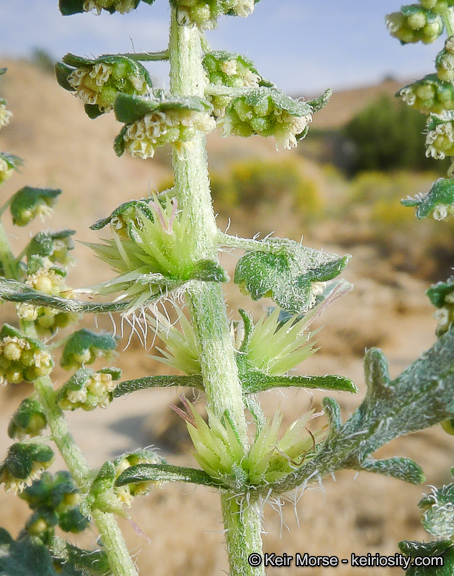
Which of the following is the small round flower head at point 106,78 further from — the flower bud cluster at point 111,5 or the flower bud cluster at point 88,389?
the flower bud cluster at point 88,389

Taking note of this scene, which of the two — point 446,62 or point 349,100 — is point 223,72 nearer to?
point 446,62

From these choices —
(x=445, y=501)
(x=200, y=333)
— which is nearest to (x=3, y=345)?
(x=200, y=333)

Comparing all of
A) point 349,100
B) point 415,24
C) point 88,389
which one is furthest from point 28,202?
point 349,100

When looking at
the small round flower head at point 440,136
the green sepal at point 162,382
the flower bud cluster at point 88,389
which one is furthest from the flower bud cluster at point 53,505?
the small round flower head at point 440,136

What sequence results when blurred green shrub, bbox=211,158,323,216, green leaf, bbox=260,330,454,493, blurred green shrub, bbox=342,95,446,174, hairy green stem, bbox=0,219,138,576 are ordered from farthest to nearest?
blurred green shrub, bbox=342,95,446,174 → blurred green shrub, bbox=211,158,323,216 → hairy green stem, bbox=0,219,138,576 → green leaf, bbox=260,330,454,493

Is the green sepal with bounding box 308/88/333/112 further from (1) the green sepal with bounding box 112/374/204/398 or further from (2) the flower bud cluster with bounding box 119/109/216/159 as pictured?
(1) the green sepal with bounding box 112/374/204/398

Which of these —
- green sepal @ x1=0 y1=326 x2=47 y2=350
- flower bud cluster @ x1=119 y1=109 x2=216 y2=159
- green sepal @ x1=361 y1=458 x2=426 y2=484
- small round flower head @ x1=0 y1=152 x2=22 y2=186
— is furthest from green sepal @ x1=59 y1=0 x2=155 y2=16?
green sepal @ x1=361 y1=458 x2=426 y2=484
